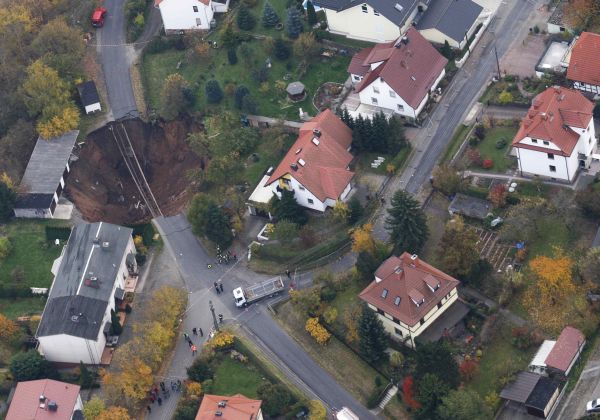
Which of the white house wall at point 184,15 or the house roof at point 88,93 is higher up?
the white house wall at point 184,15

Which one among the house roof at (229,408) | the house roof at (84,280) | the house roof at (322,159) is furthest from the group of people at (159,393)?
the house roof at (322,159)

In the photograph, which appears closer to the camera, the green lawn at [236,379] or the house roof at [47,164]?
the green lawn at [236,379]

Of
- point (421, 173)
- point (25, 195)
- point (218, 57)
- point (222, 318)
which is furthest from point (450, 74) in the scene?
point (25, 195)

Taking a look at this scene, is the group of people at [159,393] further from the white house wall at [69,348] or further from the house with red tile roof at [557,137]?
the house with red tile roof at [557,137]

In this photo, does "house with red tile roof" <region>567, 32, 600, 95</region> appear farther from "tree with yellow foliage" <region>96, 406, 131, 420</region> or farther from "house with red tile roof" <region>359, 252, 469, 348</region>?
"tree with yellow foliage" <region>96, 406, 131, 420</region>

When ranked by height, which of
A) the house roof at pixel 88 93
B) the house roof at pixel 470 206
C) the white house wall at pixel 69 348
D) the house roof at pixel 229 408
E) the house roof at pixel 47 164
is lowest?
the white house wall at pixel 69 348

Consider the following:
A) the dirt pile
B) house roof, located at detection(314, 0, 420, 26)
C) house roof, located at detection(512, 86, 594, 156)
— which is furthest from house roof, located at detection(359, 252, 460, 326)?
house roof, located at detection(314, 0, 420, 26)

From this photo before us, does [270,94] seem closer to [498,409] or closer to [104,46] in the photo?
[104,46]
